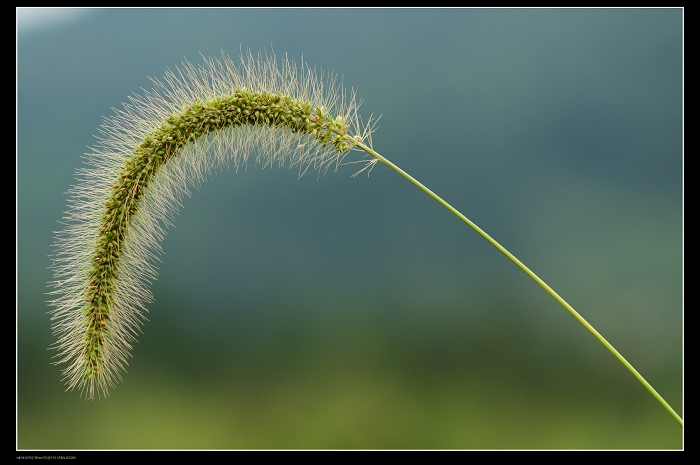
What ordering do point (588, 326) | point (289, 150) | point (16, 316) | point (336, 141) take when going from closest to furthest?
point (588, 326), point (336, 141), point (289, 150), point (16, 316)

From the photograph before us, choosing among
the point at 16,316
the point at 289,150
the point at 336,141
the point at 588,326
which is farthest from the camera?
the point at 16,316

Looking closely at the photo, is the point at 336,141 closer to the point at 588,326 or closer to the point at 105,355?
the point at 588,326

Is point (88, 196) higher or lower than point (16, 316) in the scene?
higher

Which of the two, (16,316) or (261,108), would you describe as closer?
(261,108)

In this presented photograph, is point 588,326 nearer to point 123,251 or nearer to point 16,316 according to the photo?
point 123,251

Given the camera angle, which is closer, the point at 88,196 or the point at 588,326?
the point at 588,326

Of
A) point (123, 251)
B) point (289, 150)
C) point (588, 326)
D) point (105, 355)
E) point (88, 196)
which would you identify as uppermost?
point (289, 150)

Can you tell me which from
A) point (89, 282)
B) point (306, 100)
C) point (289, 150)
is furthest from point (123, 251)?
point (306, 100)

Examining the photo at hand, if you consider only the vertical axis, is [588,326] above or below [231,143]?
below

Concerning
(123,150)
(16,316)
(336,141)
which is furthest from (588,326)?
(16,316)
